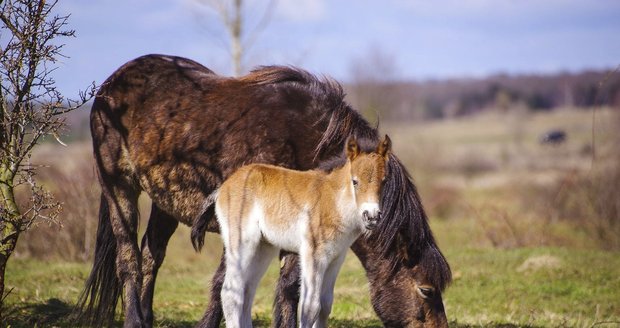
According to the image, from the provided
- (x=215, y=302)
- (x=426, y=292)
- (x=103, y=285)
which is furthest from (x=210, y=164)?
(x=426, y=292)

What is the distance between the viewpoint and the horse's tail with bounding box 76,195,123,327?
711 cm

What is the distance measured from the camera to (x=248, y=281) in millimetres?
5438

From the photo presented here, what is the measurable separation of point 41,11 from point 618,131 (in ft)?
62.6

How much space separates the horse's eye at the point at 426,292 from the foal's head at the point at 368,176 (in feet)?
3.67

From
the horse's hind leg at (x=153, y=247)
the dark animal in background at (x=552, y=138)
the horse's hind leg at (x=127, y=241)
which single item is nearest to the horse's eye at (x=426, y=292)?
the horse's hind leg at (x=127, y=241)

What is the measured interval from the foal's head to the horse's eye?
1.12m

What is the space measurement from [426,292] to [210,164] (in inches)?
89.1

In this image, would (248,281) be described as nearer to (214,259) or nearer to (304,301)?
(304,301)

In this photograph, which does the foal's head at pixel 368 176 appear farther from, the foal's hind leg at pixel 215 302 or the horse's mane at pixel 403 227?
the foal's hind leg at pixel 215 302

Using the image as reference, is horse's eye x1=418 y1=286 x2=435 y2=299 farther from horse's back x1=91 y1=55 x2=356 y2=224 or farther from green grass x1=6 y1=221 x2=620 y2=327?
green grass x1=6 y1=221 x2=620 y2=327

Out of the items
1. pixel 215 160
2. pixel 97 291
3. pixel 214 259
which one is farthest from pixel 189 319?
pixel 214 259

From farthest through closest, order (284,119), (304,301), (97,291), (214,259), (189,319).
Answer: (214,259), (189,319), (97,291), (284,119), (304,301)

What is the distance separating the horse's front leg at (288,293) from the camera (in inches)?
231

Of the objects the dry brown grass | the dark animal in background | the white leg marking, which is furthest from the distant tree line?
the white leg marking
